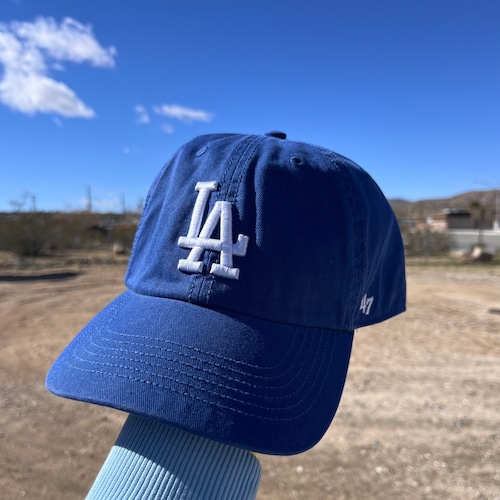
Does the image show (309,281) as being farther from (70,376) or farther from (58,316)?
(58,316)

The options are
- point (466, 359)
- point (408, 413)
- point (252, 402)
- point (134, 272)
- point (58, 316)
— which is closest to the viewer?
point (252, 402)

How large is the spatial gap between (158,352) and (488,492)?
249 cm

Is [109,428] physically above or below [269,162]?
below

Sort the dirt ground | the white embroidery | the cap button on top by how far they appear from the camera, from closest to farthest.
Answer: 1. the white embroidery
2. the cap button on top
3. the dirt ground

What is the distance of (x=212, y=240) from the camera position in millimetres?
849

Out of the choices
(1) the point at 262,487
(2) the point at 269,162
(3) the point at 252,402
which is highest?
(2) the point at 269,162

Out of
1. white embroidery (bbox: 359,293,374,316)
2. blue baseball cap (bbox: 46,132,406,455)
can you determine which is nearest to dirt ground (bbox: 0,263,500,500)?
white embroidery (bbox: 359,293,374,316)

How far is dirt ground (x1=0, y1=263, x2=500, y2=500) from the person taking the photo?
2662 millimetres

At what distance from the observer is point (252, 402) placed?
78 centimetres

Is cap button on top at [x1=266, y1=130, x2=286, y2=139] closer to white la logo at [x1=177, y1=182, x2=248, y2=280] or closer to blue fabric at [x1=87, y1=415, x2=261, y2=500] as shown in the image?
white la logo at [x1=177, y1=182, x2=248, y2=280]

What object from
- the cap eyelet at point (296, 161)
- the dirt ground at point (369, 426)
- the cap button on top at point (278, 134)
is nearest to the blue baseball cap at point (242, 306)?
the cap eyelet at point (296, 161)

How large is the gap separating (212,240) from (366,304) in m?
0.38

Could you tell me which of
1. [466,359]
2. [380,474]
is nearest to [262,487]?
[380,474]

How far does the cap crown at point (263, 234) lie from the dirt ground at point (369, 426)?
203 cm
